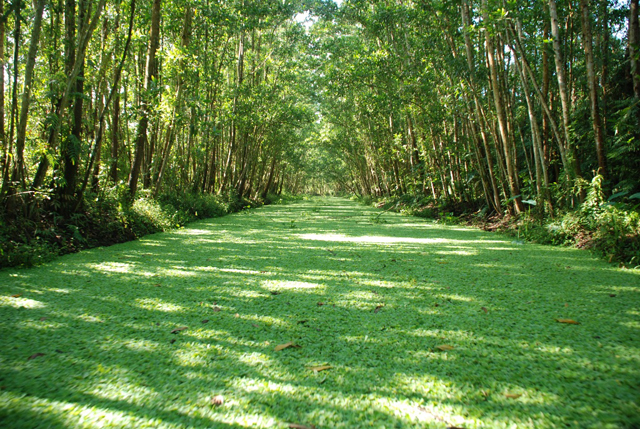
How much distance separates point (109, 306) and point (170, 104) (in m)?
4.21

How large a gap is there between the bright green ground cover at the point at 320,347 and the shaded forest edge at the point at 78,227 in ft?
0.88

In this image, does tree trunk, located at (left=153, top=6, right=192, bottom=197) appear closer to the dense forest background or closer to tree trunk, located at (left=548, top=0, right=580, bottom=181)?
the dense forest background

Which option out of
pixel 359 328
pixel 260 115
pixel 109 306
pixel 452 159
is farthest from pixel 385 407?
pixel 260 115

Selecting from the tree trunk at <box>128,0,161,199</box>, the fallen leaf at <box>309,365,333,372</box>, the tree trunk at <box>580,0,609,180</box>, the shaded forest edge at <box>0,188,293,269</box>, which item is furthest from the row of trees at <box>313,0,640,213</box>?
the shaded forest edge at <box>0,188,293,269</box>

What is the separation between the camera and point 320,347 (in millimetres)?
1405

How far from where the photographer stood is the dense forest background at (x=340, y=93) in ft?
10.7

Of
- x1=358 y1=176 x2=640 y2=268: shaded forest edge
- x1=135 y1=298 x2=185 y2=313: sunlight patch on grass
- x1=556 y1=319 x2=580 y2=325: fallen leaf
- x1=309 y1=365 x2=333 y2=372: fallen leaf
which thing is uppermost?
x1=358 y1=176 x2=640 y2=268: shaded forest edge

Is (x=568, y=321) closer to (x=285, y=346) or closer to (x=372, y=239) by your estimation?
(x=285, y=346)

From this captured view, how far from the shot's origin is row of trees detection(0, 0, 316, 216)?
3.21 m

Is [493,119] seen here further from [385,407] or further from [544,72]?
[385,407]

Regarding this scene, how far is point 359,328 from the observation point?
160 cm

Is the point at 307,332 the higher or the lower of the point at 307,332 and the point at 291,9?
the lower

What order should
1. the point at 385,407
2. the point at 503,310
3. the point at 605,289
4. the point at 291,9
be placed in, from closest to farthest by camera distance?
A: the point at 385,407
the point at 503,310
the point at 605,289
the point at 291,9

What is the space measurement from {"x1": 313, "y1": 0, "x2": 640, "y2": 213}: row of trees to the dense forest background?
0.11 feet
